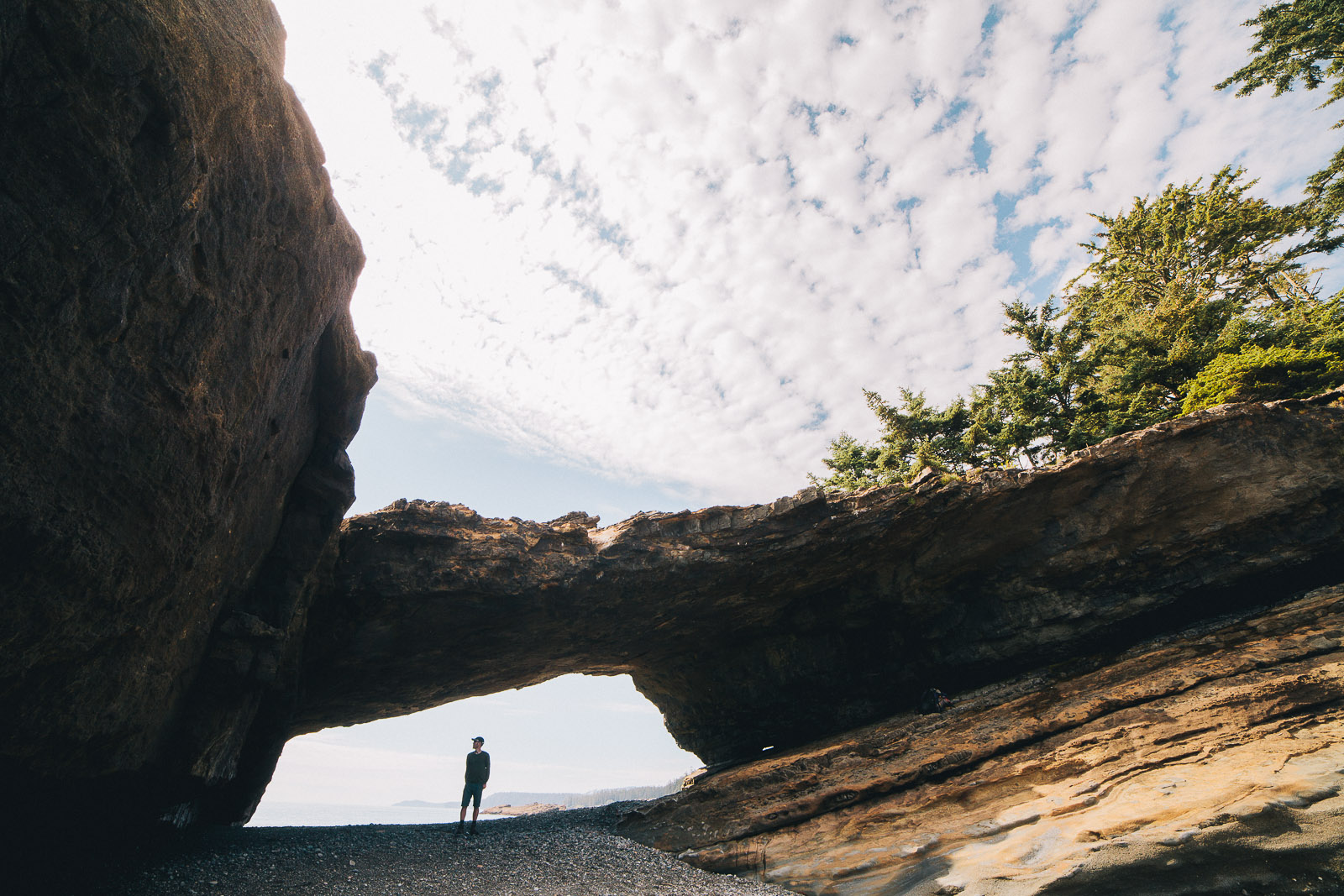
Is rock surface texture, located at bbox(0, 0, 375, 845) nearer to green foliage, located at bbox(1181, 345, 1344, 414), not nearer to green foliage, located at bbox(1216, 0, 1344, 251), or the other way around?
green foliage, located at bbox(1181, 345, 1344, 414)

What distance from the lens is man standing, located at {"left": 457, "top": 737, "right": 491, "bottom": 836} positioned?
541 inches

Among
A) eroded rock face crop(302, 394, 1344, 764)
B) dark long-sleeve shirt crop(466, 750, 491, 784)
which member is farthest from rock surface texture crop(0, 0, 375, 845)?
dark long-sleeve shirt crop(466, 750, 491, 784)

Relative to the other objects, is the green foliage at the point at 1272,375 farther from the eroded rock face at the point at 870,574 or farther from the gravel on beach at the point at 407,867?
the gravel on beach at the point at 407,867

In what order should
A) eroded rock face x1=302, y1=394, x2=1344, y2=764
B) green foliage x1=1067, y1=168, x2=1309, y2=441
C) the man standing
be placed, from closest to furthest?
1. the man standing
2. eroded rock face x1=302, y1=394, x2=1344, y2=764
3. green foliage x1=1067, y1=168, x2=1309, y2=441

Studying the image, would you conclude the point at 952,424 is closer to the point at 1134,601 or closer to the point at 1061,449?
the point at 1061,449

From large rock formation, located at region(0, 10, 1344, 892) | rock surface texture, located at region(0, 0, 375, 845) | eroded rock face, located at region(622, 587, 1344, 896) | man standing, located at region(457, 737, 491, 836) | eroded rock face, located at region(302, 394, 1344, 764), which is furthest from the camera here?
eroded rock face, located at region(302, 394, 1344, 764)

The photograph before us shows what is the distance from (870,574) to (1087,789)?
8504 mm

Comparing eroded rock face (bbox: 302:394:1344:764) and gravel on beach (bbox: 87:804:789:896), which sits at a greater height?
eroded rock face (bbox: 302:394:1344:764)

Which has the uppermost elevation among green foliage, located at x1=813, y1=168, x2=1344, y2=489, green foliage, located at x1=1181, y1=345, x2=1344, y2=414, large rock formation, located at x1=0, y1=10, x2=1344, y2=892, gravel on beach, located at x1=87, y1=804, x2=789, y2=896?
green foliage, located at x1=813, y1=168, x2=1344, y2=489

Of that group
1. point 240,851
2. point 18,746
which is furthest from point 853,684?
point 18,746

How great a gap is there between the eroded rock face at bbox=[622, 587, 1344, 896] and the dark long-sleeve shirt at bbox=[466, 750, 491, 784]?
443cm

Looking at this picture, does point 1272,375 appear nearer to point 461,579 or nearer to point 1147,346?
point 1147,346

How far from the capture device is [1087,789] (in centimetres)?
1045

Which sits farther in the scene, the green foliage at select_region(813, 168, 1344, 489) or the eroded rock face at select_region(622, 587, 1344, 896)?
the green foliage at select_region(813, 168, 1344, 489)
